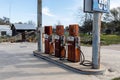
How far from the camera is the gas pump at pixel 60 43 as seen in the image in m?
13.7

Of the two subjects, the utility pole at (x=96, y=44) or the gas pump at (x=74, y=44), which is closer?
the utility pole at (x=96, y=44)

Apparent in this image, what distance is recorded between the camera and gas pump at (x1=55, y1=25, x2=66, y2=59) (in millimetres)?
13723

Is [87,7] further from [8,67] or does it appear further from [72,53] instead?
[8,67]

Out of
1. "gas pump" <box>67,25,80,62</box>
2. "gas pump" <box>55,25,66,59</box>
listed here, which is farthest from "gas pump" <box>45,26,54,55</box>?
"gas pump" <box>67,25,80,62</box>

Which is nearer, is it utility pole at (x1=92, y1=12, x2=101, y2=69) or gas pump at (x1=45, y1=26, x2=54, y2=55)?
utility pole at (x1=92, y1=12, x2=101, y2=69)

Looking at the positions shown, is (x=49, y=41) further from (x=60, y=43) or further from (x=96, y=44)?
(x=96, y=44)

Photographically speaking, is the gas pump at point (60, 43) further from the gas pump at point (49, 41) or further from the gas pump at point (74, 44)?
the gas pump at point (49, 41)

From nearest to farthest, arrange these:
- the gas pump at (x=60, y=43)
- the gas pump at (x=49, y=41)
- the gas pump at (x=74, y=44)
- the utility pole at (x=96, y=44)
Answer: the utility pole at (x=96, y=44), the gas pump at (x=74, y=44), the gas pump at (x=60, y=43), the gas pump at (x=49, y=41)

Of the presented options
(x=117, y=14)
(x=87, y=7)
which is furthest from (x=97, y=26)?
(x=117, y=14)

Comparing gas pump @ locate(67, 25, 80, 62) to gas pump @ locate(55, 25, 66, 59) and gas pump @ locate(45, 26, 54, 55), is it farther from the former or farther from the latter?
gas pump @ locate(45, 26, 54, 55)

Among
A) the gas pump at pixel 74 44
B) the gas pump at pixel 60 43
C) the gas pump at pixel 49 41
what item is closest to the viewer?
the gas pump at pixel 74 44

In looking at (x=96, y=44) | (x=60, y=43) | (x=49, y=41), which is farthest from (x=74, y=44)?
(x=49, y=41)

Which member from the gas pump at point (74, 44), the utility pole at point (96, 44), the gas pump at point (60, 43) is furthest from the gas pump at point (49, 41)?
the utility pole at point (96, 44)

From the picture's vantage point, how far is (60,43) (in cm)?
1381
